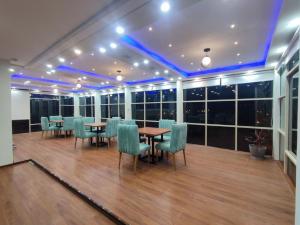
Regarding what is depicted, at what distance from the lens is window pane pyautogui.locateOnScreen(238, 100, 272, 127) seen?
15.5 ft

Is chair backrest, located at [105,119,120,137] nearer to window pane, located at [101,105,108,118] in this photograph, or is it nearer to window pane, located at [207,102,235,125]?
window pane, located at [207,102,235,125]

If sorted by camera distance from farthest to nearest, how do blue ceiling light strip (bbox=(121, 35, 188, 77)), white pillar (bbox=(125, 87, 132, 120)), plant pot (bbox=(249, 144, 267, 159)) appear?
1. white pillar (bbox=(125, 87, 132, 120))
2. plant pot (bbox=(249, 144, 267, 159))
3. blue ceiling light strip (bbox=(121, 35, 188, 77))

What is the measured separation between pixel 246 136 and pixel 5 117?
6.79 meters

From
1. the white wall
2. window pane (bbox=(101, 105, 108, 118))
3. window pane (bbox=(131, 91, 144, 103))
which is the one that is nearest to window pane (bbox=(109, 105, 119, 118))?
window pane (bbox=(101, 105, 108, 118))

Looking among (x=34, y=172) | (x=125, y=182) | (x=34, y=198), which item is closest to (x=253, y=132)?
(x=125, y=182)

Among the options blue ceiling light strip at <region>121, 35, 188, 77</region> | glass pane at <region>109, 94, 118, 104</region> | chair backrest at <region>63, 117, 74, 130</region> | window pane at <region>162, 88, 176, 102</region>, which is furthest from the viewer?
glass pane at <region>109, 94, 118, 104</region>

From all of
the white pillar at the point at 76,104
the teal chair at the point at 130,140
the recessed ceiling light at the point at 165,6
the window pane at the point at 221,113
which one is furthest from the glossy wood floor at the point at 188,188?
the white pillar at the point at 76,104

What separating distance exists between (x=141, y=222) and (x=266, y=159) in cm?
406

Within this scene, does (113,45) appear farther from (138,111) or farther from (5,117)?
(138,111)

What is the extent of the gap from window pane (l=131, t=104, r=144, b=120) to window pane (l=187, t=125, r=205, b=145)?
2.74 metres

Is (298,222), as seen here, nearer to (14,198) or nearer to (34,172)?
(14,198)

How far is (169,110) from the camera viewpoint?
7191mm

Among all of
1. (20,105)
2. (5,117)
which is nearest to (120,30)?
(5,117)

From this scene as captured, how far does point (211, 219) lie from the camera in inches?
79.0
